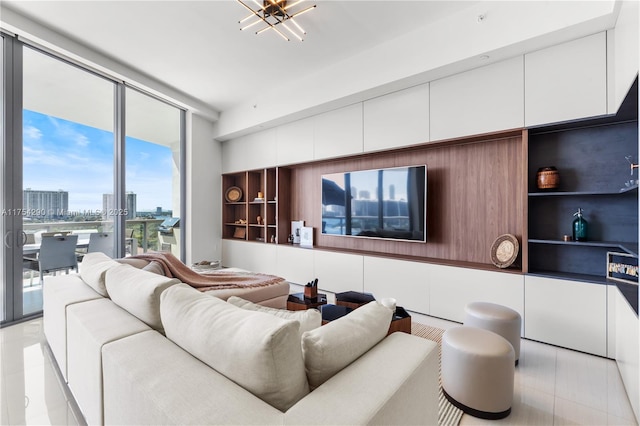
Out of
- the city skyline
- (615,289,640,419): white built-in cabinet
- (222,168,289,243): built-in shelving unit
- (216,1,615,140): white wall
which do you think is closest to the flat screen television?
(222,168,289,243): built-in shelving unit

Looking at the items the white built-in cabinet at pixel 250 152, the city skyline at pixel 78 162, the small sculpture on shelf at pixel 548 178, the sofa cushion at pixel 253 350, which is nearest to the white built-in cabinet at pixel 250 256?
the white built-in cabinet at pixel 250 152

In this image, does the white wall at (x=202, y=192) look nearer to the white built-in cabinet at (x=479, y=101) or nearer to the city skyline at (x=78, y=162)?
the city skyline at (x=78, y=162)

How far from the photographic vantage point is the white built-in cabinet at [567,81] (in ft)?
7.50

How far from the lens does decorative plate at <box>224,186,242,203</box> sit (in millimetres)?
5508

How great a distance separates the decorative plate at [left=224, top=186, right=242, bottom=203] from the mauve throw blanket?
2.73 metres

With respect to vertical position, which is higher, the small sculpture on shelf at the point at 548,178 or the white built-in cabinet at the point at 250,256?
the small sculpture on shelf at the point at 548,178

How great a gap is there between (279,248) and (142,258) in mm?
2196

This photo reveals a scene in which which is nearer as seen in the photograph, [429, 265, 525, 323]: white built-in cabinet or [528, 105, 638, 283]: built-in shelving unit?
[528, 105, 638, 283]: built-in shelving unit

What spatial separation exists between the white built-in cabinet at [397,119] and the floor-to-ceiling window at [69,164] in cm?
332

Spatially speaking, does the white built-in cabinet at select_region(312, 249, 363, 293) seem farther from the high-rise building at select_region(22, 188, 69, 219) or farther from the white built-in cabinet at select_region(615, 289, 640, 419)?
the high-rise building at select_region(22, 188, 69, 219)


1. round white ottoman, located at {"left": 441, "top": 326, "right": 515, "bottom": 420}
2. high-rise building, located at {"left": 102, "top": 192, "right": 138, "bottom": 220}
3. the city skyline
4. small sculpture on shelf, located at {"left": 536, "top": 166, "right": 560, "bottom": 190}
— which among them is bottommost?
round white ottoman, located at {"left": 441, "top": 326, "right": 515, "bottom": 420}

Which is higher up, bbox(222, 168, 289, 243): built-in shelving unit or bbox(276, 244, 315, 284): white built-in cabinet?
bbox(222, 168, 289, 243): built-in shelving unit

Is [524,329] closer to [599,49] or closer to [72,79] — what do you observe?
[599,49]

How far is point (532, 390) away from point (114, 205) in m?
4.78
